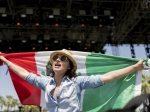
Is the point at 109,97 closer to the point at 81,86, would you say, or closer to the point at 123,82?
the point at 123,82

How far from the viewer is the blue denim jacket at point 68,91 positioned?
1704 mm

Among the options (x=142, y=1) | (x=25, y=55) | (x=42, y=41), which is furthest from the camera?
(x=42, y=41)

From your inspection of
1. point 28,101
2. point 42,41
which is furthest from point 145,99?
point 42,41

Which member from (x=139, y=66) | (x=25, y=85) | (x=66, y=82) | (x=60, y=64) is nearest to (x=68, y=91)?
(x=66, y=82)

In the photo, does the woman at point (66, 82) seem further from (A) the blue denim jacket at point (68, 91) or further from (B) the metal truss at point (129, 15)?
(B) the metal truss at point (129, 15)

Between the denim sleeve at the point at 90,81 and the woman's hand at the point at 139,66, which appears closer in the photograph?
the denim sleeve at the point at 90,81

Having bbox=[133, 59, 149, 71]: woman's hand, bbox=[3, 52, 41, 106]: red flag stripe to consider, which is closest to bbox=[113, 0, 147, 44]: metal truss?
bbox=[3, 52, 41, 106]: red flag stripe

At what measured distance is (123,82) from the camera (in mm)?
2379

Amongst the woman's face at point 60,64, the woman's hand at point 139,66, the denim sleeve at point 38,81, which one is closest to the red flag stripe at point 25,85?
the denim sleeve at point 38,81

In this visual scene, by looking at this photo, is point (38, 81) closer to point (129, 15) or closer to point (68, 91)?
point (68, 91)

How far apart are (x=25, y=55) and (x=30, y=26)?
10.1 metres

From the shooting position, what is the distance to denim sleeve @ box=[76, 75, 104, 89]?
1.79m

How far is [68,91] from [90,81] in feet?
0.61

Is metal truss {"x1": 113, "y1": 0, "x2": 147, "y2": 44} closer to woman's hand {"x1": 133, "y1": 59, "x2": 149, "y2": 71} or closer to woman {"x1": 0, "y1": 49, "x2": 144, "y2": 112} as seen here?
woman's hand {"x1": 133, "y1": 59, "x2": 149, "y2": 71}
